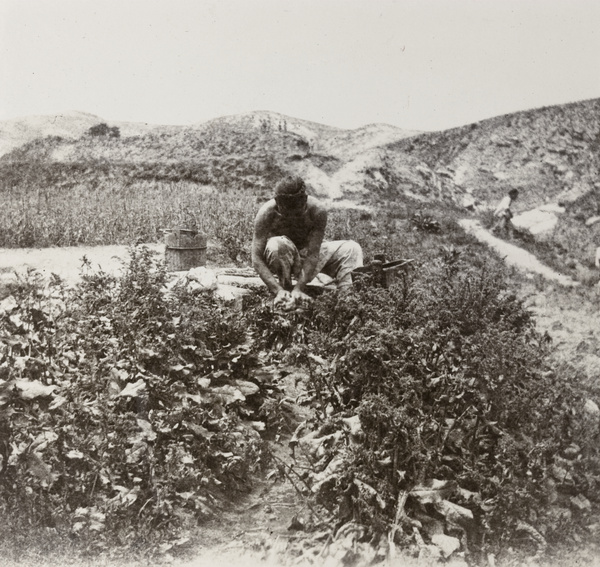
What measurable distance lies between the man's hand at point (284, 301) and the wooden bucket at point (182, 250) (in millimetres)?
2561

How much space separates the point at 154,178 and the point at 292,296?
17964 mm

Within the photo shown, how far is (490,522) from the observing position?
229 cm

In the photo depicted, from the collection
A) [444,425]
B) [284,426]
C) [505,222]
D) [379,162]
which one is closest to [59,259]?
[284,426]

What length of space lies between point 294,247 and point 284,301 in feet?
2.21

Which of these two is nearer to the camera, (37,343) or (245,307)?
(37,343)

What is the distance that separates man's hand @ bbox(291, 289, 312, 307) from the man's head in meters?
0.65

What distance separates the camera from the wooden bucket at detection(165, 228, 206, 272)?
645 cm

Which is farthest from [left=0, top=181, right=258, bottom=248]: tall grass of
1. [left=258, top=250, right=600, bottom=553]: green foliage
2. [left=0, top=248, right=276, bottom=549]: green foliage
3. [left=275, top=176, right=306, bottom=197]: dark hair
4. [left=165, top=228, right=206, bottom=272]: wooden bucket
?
[left=258, top=250, right=600, bottom=553]: green foliage

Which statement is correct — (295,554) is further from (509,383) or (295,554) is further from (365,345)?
(509,383)

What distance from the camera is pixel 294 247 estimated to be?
177 inches

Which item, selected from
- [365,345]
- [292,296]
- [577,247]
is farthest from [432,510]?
→ [577,247]

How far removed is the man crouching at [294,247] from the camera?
425cm

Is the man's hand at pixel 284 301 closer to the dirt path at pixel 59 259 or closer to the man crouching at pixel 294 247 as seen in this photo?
the man crouching at pixel 294 247

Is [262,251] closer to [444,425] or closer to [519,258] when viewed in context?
[444,425]
